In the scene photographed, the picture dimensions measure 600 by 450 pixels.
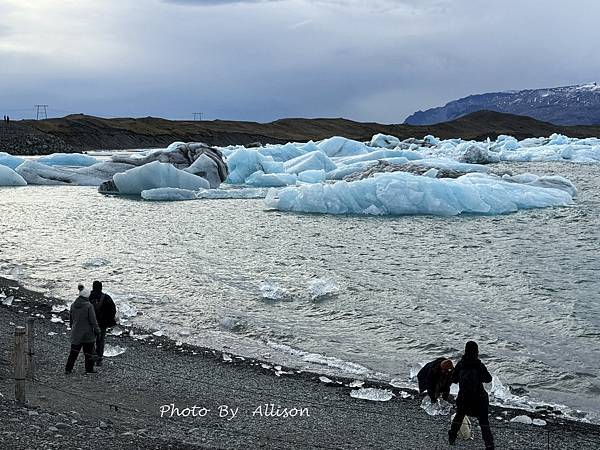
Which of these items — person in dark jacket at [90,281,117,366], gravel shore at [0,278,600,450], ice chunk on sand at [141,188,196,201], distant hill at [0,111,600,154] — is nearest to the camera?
gravel shore at [0,278,600,450]

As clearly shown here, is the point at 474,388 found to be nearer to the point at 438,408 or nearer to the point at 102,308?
the point at 438,408

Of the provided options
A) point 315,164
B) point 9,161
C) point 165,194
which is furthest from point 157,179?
point 9,161

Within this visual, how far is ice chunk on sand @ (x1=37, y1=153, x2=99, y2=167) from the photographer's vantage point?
42656 millimetres

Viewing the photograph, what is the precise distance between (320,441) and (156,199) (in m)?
25.4

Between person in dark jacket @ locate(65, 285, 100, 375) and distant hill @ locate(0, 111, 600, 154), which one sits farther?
distant hill @ locate(0, 111, 600, 154)

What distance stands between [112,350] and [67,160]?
35.3 metres

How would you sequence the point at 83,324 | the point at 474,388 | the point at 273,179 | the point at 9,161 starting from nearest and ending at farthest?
the point at 474,388, the point at 83,324, the point at 273,179, the point at 9,161

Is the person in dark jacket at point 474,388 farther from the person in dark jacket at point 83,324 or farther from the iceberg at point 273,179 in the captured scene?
the iceberg at point 273,179

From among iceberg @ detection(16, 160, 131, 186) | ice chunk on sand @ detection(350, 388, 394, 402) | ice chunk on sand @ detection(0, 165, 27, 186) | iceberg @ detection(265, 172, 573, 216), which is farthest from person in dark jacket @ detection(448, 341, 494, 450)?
ice chunk on sand @ detection(0, 165, 27, 186)

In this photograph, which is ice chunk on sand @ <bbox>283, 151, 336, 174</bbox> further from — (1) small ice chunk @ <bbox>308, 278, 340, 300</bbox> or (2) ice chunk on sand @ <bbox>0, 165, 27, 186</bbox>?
(1) small ice chunk @ <bbox>308, 278, 340, 300</bbox>

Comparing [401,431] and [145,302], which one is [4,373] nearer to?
[401,431]

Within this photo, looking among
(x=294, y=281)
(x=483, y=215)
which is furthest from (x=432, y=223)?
(x=294, y=281)

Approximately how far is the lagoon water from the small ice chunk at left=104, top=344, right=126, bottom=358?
1243mm

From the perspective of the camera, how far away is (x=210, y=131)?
286 feet
